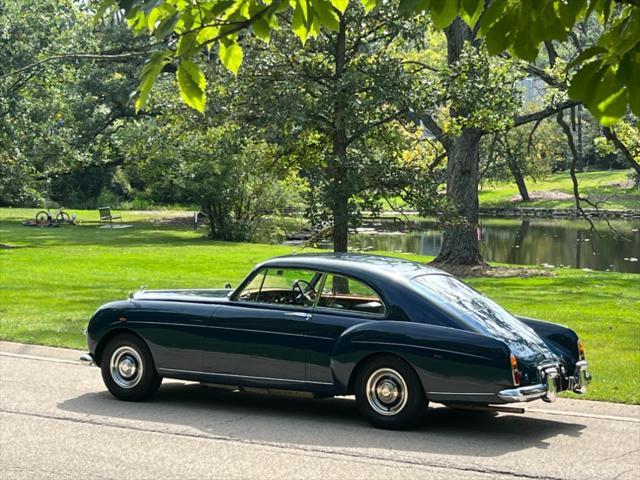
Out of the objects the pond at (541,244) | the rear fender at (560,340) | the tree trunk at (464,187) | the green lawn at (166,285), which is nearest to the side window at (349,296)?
the rear fender at (560,340)

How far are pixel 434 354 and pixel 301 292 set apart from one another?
1676 millimetres

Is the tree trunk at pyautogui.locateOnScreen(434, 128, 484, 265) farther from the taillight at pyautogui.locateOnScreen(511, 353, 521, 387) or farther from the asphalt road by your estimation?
the taillight at pyautogui.locateOnScreen(511, 353, 521, 387)

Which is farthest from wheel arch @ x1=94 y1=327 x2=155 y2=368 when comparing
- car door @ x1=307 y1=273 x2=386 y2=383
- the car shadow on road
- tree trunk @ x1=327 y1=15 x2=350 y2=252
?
tree trunk @ x1=327 y1=15 x2=350 y2=252

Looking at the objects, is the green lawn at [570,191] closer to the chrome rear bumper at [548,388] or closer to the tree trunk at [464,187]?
the tree trunk at [464,187]

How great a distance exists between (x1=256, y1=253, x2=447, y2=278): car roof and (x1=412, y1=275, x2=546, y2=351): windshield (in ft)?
0.67

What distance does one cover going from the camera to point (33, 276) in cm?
2591

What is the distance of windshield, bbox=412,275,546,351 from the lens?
9.69 meters

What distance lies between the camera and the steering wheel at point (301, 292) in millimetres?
10570

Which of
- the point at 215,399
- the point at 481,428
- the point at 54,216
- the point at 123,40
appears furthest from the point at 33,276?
the point at 54,216

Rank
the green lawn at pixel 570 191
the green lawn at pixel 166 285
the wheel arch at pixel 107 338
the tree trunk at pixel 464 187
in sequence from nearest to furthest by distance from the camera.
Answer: the wheel arch at pixel 107 338
the green lawn at pixel 166 285
the tree trunk at pixel 464 187
the green lawn at pixel 570 191

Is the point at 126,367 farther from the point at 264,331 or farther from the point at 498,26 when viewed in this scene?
the point at 498,26

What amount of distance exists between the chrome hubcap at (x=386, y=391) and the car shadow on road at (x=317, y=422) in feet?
0.67

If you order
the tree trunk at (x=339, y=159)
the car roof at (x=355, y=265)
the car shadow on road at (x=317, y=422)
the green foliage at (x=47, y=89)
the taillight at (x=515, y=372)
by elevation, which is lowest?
the car shadow on road at (x=317, y=422)

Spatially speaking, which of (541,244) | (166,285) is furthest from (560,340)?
(541,244)
